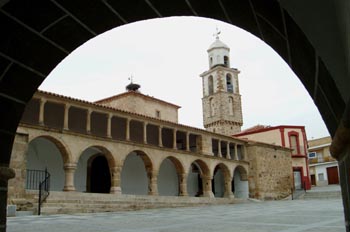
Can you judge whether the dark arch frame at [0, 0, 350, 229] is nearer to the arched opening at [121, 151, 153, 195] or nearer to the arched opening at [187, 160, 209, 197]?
the arched opening at [121, 151, 153, 195]

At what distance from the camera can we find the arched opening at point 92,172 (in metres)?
19.3

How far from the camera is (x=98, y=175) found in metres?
20.3

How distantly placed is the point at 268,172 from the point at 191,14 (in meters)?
27.8

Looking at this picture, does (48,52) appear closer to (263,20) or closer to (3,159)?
(3,159)

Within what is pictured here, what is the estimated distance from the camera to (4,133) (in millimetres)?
2184

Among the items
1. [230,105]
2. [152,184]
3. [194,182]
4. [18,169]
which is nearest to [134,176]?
[152,184]

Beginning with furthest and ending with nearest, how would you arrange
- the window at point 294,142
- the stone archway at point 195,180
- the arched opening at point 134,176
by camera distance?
the window at point 294,142
the stone archway at point 195,180
the arched opening at point 134,176

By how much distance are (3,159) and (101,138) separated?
51.2ft

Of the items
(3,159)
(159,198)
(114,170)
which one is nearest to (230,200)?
(159,198)

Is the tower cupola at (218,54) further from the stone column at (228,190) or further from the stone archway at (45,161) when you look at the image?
the stone archway at (45,161)

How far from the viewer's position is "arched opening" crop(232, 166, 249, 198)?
27.4 meters

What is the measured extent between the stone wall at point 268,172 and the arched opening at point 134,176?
917cm

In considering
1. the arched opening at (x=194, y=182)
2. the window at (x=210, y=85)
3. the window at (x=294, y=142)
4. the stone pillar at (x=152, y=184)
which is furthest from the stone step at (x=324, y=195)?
the window at (x=210, y=85)

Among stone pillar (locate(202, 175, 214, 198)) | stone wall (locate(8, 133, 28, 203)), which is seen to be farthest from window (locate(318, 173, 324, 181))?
stone wall (locate(8, 133, 28, 203))
